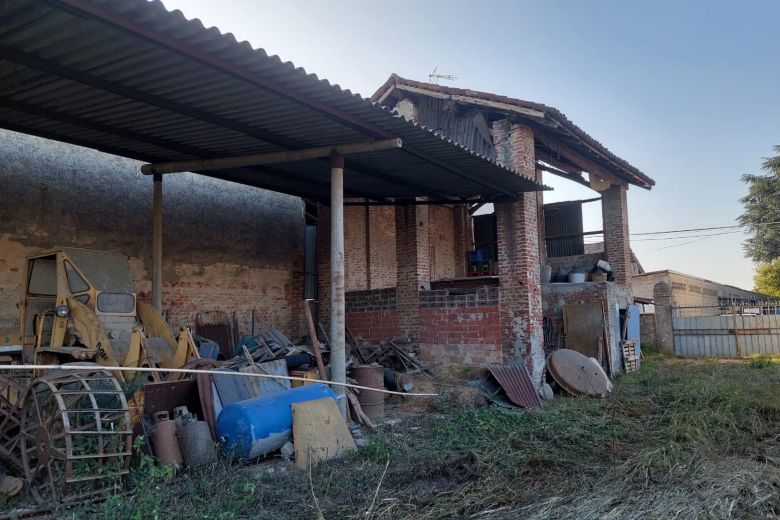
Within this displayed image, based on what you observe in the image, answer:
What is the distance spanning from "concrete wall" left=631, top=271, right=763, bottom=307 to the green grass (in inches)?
717

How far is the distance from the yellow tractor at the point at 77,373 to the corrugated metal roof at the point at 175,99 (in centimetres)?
191

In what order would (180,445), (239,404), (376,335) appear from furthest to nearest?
(376,335)
(239,404)
(180,445)

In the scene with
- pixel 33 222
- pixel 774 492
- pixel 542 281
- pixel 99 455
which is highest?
pixel 33 222

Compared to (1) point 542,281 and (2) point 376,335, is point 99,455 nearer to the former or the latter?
(2) point 376,335

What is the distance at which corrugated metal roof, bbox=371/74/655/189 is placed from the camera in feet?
41.3

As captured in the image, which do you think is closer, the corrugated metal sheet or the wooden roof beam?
the wooden roof beam

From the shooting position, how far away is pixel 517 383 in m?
10.6

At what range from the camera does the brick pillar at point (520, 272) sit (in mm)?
11562

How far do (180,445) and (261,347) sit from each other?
465cm

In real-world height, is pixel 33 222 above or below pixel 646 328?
above

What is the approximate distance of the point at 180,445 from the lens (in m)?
6.30

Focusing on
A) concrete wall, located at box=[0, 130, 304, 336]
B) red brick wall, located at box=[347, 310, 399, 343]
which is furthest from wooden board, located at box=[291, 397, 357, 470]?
concrete wall, located at box=[0, 130, 304, 336]

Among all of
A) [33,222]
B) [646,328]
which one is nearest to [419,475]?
[33,222]

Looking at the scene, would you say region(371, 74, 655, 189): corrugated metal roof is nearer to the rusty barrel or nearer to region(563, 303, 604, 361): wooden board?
region(563, 303, 604, 361): wooden board
